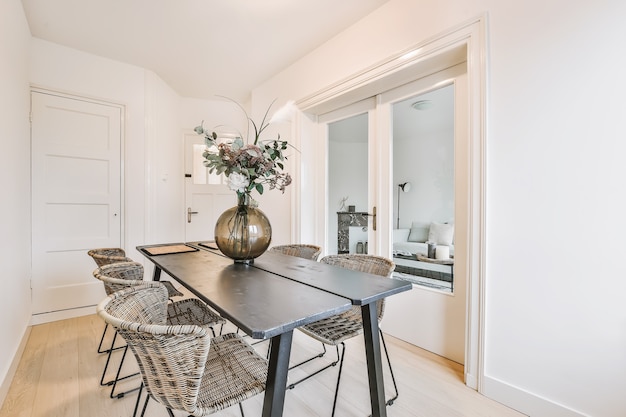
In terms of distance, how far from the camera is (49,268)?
2955 millimetres

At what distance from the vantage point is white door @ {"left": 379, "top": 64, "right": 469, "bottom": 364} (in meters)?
2.09

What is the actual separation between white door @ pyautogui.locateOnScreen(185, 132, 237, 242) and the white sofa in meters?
2.79

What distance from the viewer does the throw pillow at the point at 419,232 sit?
2.41 metres

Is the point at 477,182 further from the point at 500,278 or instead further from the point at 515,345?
the point at 515,345

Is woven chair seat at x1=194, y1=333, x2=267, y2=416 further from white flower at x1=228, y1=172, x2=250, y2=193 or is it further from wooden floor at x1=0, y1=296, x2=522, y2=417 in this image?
white flower at x1=228, y1=172, x2=250, y2=193

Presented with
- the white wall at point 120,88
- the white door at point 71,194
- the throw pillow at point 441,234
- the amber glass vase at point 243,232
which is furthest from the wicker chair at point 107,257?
the throw pillow at point 441,234

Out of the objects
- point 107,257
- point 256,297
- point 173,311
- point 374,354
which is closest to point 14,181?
point 107,257

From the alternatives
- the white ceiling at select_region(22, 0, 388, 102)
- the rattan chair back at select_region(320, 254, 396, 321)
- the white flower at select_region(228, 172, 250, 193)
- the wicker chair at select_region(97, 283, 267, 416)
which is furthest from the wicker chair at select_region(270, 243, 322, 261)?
the white ceiling at select_region(22, 0, 388, 102)

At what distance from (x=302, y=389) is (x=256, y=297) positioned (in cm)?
98

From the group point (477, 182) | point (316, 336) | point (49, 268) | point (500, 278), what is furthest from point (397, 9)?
point (49, 268)

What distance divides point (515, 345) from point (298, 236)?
6.82 feet

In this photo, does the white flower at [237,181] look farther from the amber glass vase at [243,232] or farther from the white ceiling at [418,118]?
the white ceiling at [418,118]

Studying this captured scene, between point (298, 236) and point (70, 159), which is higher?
point (70, 159)

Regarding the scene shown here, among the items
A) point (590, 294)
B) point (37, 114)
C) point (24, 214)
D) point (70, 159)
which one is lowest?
point (590, 294)
